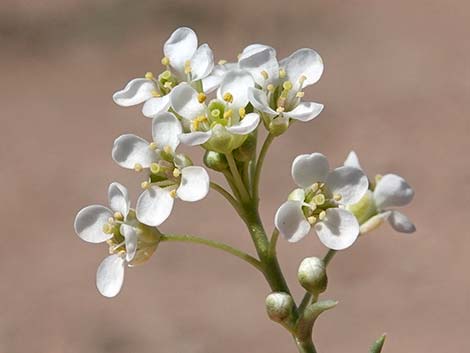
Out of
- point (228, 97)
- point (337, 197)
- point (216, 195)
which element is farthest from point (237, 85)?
point (216, 195)

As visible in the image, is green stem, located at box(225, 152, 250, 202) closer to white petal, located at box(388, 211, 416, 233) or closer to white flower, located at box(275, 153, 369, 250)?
white flower, located at box(275, 153, 369, 250)

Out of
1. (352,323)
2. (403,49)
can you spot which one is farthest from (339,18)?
(352,323)

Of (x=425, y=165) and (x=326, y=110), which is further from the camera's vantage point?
(x=326, y=110)

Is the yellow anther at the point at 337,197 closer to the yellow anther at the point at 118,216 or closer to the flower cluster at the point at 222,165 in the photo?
the flower cluster at the point at 222,165

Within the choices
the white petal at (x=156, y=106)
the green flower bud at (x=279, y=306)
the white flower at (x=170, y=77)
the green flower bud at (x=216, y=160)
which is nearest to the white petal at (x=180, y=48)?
the white flower at (x=170, y=77)

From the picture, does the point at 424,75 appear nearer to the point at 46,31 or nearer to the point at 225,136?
the point at 46,31

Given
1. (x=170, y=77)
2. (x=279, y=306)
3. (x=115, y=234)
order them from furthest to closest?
(x=170, y=77) → (x=115, y=234) → (x=279, y=306)

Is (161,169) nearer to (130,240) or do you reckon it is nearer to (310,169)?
(130,240)

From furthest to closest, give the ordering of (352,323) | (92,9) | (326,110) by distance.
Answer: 1. (92,9)
2. (326,110)
3. (352,323)
